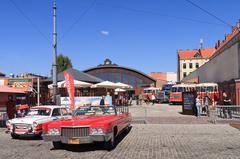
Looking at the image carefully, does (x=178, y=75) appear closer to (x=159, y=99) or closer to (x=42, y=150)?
(x=159, y=99)

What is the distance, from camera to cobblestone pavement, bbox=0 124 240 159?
31.7ft

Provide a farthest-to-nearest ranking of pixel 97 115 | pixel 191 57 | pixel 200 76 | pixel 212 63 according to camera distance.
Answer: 1. pixel 191 57
2. pixel 200 76
3. pixel 212 63
4. pixel 97 115

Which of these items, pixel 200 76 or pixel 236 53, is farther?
pixel 200 76

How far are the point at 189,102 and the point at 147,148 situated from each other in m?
14.7

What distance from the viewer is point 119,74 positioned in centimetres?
8662

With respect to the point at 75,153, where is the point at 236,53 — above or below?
above

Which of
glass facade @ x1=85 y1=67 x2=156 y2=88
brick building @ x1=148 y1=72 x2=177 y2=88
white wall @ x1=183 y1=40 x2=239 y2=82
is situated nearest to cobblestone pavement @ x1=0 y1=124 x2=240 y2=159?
white wall @ x1=183 y1=40 x2=239 y2=82

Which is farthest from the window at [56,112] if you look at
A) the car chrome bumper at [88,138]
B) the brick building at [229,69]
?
the brick building at [229,69]

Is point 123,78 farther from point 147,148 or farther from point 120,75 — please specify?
point 147,148

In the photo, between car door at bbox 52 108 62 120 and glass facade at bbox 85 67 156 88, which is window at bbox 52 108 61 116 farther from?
glass facade at bbox 85 67 156 88

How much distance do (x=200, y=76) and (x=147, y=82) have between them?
96.2 feet

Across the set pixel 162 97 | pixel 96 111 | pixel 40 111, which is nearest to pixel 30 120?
pixel 40 111

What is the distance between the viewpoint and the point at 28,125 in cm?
1317

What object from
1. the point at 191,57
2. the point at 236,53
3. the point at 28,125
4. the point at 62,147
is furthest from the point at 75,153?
the point at 191,57
